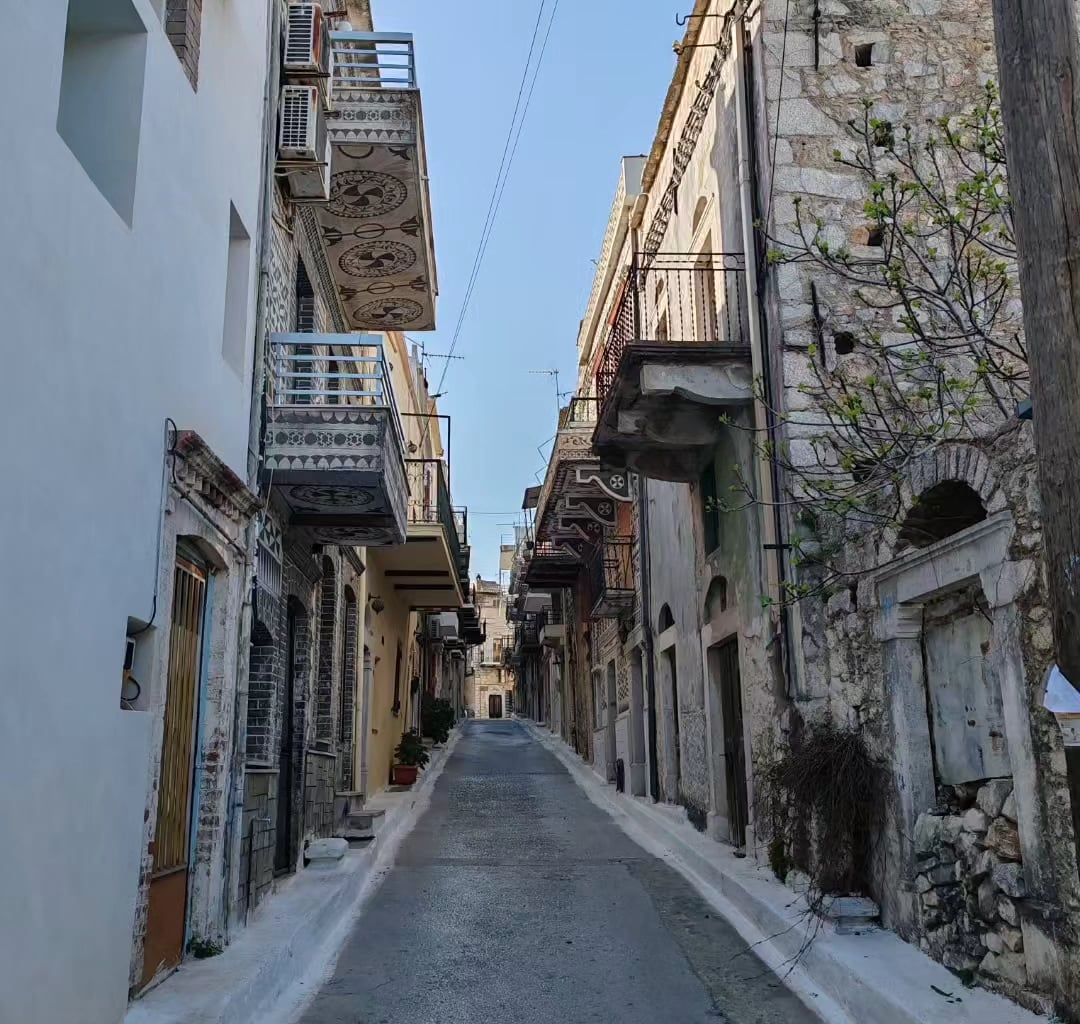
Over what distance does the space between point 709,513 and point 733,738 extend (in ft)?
7.92

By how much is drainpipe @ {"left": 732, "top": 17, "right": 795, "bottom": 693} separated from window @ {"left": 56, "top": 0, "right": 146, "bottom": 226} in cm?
516

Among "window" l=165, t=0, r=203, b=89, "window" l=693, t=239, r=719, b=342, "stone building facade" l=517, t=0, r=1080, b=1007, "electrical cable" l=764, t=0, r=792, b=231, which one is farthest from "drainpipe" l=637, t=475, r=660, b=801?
"window" l=165, t=0, r=203, b=89

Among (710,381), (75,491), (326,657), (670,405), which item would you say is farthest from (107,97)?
(326,657)

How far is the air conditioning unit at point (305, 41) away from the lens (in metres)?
8.72

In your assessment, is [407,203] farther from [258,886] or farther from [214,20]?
[258,886]

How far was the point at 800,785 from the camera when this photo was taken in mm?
7211

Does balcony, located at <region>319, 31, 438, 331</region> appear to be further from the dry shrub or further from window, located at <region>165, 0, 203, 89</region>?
the dry shrub

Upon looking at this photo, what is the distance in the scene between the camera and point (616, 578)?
61.3ft

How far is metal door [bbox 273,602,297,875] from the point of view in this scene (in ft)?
31.8

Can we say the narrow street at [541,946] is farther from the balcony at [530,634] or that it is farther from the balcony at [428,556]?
the balcony at [530,634]

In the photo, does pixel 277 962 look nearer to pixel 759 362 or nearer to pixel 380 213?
pixel 759 362

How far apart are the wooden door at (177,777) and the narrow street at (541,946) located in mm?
936

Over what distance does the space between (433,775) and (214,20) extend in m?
16.1

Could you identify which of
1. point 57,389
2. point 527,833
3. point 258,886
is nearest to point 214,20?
point 57,389
